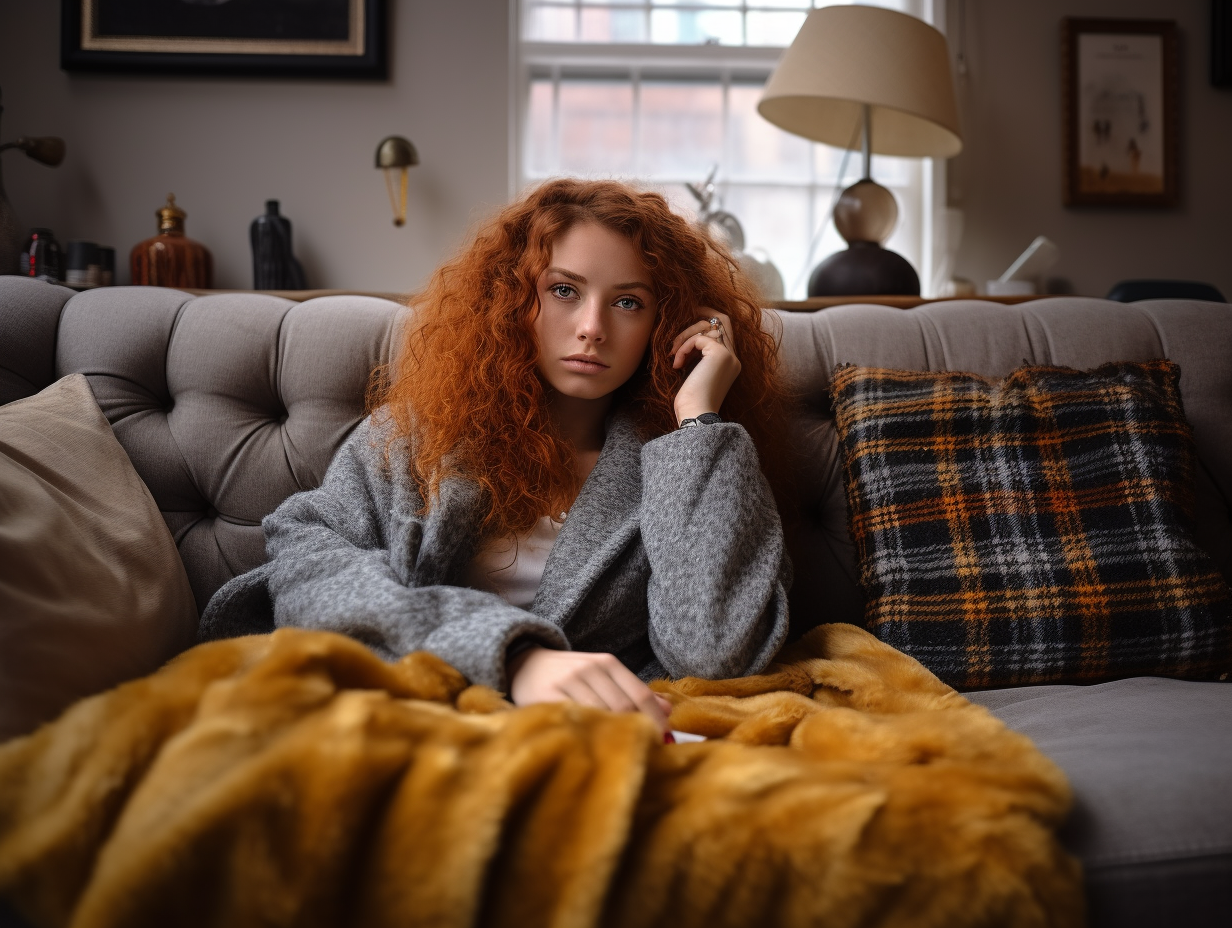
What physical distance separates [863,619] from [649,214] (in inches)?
26.3

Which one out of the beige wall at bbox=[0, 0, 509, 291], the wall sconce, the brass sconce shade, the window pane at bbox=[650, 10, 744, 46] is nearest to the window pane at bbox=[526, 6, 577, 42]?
the beige wall at bbox=[0, 0, 509, 291]

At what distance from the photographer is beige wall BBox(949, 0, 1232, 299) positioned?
2.27 meters

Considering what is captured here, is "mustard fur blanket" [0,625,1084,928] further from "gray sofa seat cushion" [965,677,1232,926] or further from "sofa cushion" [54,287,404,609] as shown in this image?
"sofa cushion" [54,287,404,609]

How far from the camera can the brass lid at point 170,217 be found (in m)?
1.90

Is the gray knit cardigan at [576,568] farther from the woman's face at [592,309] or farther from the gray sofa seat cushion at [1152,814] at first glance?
the gray sofa seat cushion at [1152,814]

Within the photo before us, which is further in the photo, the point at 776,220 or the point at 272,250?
the point at 776,220

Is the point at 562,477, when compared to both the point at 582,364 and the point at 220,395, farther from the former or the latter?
the point at 220,395

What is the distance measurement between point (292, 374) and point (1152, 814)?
1189mm

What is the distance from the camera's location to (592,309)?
106 cm

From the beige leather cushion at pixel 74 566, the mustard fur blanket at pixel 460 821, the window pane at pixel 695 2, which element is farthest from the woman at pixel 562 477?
the window pane at pixel 695 2

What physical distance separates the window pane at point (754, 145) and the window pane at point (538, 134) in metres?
0.50

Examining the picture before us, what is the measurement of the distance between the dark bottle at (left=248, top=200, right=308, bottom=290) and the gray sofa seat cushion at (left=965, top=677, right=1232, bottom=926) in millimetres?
1818

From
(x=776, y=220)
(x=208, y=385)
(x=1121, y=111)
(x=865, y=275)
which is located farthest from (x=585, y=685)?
(x=1121, y=111)

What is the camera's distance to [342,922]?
1.80 feet
